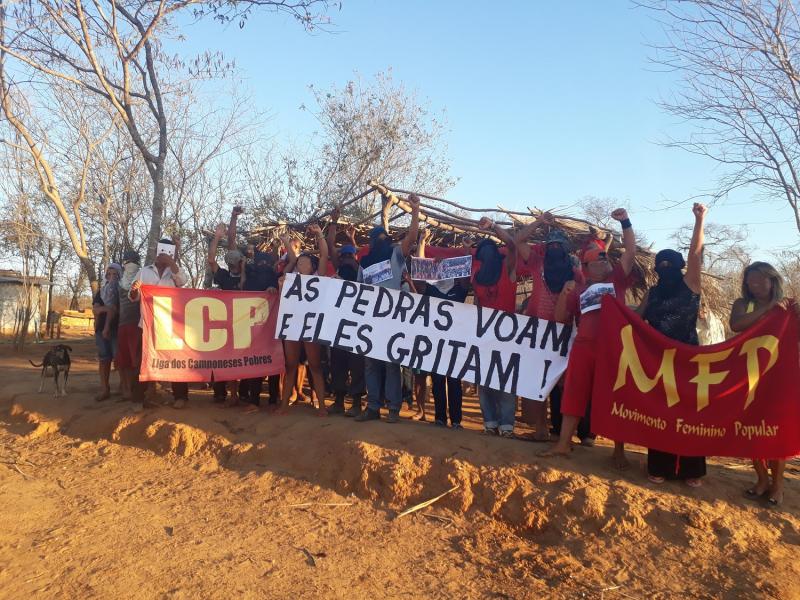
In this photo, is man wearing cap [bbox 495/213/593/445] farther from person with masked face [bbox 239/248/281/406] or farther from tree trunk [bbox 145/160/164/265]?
tree trunk [bbox 145/160/164/265]

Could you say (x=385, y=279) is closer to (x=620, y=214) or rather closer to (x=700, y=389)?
(x=620, y=214)

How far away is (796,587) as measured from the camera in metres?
3.33

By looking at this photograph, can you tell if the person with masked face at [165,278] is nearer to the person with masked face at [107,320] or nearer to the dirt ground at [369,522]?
the person with masked face at [107,320]

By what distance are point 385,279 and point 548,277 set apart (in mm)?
1675

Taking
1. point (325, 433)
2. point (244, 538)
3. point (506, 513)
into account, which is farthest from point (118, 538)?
point (506, 513)

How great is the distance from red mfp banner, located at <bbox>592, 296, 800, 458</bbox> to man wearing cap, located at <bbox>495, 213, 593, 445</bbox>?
0.67 meters

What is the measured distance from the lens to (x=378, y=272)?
6258 mm

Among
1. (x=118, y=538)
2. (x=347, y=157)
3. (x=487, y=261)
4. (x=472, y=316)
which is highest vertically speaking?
(x=347, y=157)

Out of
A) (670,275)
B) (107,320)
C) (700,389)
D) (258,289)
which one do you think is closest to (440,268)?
(258,289)

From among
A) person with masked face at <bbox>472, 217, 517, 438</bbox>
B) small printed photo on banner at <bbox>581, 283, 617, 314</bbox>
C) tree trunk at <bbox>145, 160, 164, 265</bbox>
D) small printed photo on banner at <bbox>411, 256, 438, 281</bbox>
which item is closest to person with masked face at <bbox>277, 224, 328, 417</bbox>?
small printed photo on banner at <bbox>411, 256, 438, 281</bbox>

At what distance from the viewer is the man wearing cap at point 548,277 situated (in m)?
5.43

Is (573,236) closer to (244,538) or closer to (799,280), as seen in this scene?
(244,538)

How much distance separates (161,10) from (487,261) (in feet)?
25.4

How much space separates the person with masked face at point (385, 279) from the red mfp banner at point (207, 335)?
1.33 metres
